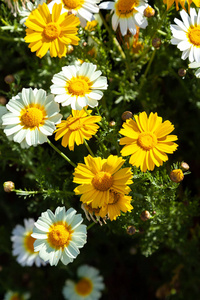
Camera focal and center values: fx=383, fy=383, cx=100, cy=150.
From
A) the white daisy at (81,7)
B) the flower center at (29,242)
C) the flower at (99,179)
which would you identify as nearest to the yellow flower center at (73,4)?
the white daisy at (81,7)

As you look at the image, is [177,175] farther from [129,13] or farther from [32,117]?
[129,13]

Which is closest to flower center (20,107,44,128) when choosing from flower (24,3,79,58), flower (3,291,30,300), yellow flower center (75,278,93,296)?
flower (24,3,79,58)

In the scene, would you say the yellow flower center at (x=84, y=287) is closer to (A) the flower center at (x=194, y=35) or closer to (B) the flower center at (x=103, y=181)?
(B) the flower center at (x=103, y=181)

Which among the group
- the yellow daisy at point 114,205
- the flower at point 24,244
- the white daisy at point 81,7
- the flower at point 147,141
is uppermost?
the white daisy at point 81,7

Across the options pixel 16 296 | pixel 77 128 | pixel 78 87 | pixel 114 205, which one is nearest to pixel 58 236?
pixel 114 205

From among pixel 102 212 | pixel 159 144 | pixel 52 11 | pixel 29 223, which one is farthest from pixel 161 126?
pixel 29 223

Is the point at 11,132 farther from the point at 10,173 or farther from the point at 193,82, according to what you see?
the point at 10,173
